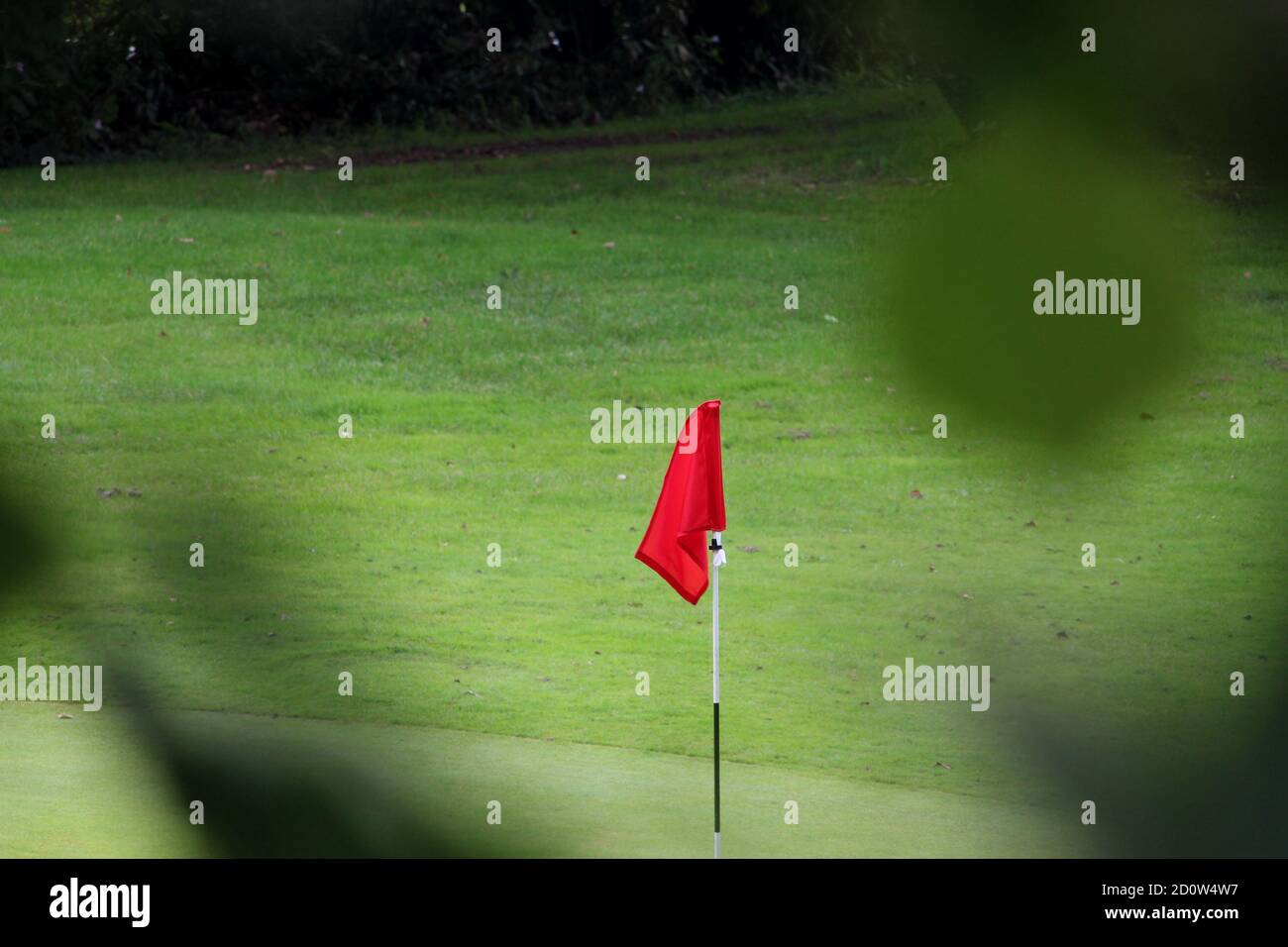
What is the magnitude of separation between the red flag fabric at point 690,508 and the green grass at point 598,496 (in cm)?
66

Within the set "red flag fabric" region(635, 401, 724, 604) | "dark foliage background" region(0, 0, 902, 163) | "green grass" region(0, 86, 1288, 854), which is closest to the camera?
"dark foliage background" region(0, 0, 902, 163)

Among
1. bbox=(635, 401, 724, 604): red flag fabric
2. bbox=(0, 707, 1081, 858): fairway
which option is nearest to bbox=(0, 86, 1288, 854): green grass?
bbox=(0, 707, 1081, 858): fairway

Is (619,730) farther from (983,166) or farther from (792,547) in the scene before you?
(983,166)

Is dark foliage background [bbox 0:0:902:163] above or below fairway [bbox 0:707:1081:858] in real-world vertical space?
above

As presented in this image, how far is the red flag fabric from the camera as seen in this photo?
3609 mm

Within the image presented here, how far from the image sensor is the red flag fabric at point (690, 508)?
3609mm

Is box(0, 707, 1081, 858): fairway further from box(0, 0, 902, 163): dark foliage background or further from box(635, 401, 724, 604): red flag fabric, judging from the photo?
box(0, 0, 902, 163): dark foliage background

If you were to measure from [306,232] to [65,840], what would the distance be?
31.3ft

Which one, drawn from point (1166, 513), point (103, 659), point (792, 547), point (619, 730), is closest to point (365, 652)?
point (103, 659)

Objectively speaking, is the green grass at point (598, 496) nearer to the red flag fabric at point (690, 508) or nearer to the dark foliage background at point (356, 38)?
the dark foliage background at point (356, 38)

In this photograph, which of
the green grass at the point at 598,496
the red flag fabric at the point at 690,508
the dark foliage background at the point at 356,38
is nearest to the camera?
the dark foliage background at the point at 356,38

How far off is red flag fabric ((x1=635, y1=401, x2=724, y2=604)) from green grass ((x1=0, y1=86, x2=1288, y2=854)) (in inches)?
25.9

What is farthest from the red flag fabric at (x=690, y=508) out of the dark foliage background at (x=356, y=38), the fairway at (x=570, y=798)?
the dark foliage background at (x=356, y=38)

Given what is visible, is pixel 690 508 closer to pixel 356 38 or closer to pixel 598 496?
pixel 356 38
